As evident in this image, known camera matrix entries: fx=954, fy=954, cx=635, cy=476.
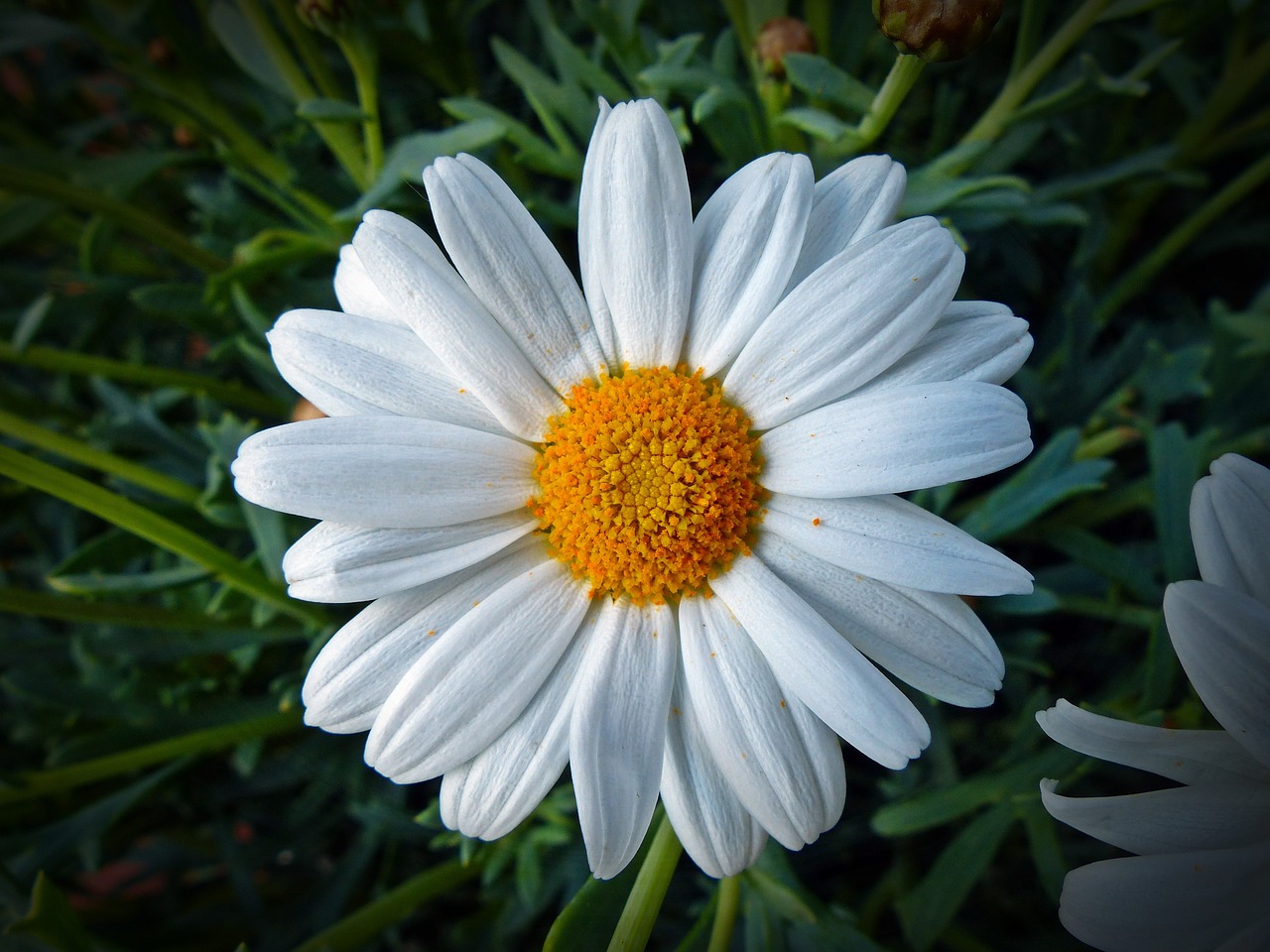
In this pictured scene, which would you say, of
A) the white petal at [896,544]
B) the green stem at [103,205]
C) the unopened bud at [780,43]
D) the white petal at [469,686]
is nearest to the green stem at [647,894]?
the white petal at [469,686]

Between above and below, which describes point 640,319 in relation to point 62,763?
above

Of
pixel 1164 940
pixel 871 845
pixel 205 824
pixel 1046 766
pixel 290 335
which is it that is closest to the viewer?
pixel 1164 940

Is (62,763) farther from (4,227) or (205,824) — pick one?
(4,227)

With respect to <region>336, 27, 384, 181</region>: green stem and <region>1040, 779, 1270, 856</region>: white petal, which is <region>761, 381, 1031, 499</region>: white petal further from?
<region>336, 27, 384, 181</region>: green stem

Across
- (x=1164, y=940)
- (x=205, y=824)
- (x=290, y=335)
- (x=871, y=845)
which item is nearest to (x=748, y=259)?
(x=290, y=335)

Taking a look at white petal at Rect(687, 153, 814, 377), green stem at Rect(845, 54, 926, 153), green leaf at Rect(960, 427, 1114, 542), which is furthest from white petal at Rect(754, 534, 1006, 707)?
green stem at Rect(845, 54, 926, 153)

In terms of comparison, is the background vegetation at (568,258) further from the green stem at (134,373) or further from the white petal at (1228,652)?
the white petal at (1228,652)

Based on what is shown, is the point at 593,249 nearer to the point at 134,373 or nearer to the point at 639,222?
the point at 639,222
